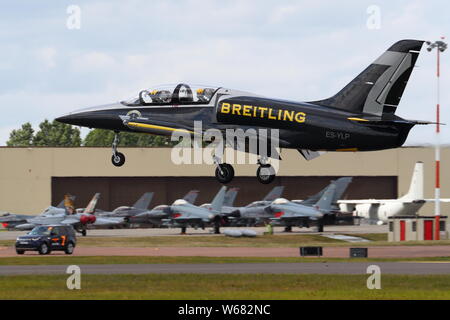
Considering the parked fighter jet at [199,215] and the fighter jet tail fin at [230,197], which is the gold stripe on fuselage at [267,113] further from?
the fighter jet tail fin at [230,197]

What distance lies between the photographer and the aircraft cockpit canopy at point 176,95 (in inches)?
1465

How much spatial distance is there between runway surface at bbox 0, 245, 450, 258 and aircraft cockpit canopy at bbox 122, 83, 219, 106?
46.6 metres

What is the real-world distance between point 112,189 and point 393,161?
42500 mm

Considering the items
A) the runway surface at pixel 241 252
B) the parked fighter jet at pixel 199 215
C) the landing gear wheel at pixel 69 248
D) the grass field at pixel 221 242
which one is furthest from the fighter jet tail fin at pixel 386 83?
the parked fighter jet at pixel 199 215

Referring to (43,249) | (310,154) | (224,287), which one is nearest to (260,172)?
(310,154)

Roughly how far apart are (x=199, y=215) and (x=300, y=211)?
44.0 ft

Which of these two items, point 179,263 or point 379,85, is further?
point 179,263

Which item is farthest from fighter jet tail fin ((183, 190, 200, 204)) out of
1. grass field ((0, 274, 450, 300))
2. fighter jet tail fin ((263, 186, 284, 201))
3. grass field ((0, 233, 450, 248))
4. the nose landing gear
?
the nose landing gear

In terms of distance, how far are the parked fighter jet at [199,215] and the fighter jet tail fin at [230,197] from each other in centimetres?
798

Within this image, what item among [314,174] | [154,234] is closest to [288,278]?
[154,234]

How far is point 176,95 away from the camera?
37.8 metres

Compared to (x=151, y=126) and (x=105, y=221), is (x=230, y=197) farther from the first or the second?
(x=151, y=126)

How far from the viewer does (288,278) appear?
57344 mm

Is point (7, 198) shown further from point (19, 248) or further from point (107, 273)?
point (107, 273)
